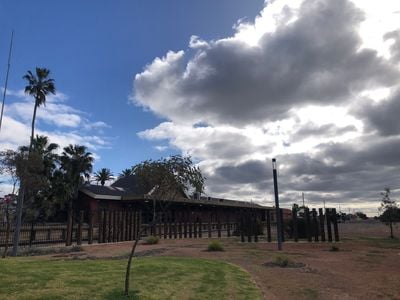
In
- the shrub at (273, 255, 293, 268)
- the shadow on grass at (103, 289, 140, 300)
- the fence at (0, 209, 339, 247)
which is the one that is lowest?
the shadow on grass at (103, 289, 140, 300)

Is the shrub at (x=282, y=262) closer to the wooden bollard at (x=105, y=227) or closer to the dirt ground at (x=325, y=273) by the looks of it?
the dirt ground at (x=325, y=273)

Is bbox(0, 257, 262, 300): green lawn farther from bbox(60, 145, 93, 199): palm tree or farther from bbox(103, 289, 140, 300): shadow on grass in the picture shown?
bbox(60, 145, 93, 199): palm tree

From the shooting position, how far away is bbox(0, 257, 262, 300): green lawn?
A: 28.6 ft

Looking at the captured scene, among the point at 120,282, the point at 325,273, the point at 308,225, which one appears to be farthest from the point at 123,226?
the point at 120,282

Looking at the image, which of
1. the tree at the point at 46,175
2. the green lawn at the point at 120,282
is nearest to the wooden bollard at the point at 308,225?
the green lawn at the point at 120,282

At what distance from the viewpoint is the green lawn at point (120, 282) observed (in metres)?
8.72

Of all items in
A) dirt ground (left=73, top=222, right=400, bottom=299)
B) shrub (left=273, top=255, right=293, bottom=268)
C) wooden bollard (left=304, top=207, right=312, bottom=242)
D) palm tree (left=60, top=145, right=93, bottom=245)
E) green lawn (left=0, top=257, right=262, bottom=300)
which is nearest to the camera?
green lawn (left=0, top=257, right=262, bottom=300)

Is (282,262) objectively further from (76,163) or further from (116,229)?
(76,163)

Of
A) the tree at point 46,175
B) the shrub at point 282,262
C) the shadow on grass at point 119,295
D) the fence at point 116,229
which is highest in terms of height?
the tree at point 46,175

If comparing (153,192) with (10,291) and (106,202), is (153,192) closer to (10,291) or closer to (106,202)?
(10,291)

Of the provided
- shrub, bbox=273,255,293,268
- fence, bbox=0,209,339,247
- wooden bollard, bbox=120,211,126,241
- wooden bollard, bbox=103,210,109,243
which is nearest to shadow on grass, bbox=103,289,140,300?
shrub, bbox=273,255,293,268

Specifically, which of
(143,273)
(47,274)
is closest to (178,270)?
(143,273)

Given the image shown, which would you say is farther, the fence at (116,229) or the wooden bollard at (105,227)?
the wooden bollard at (105,227)

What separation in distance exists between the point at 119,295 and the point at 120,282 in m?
1.27
